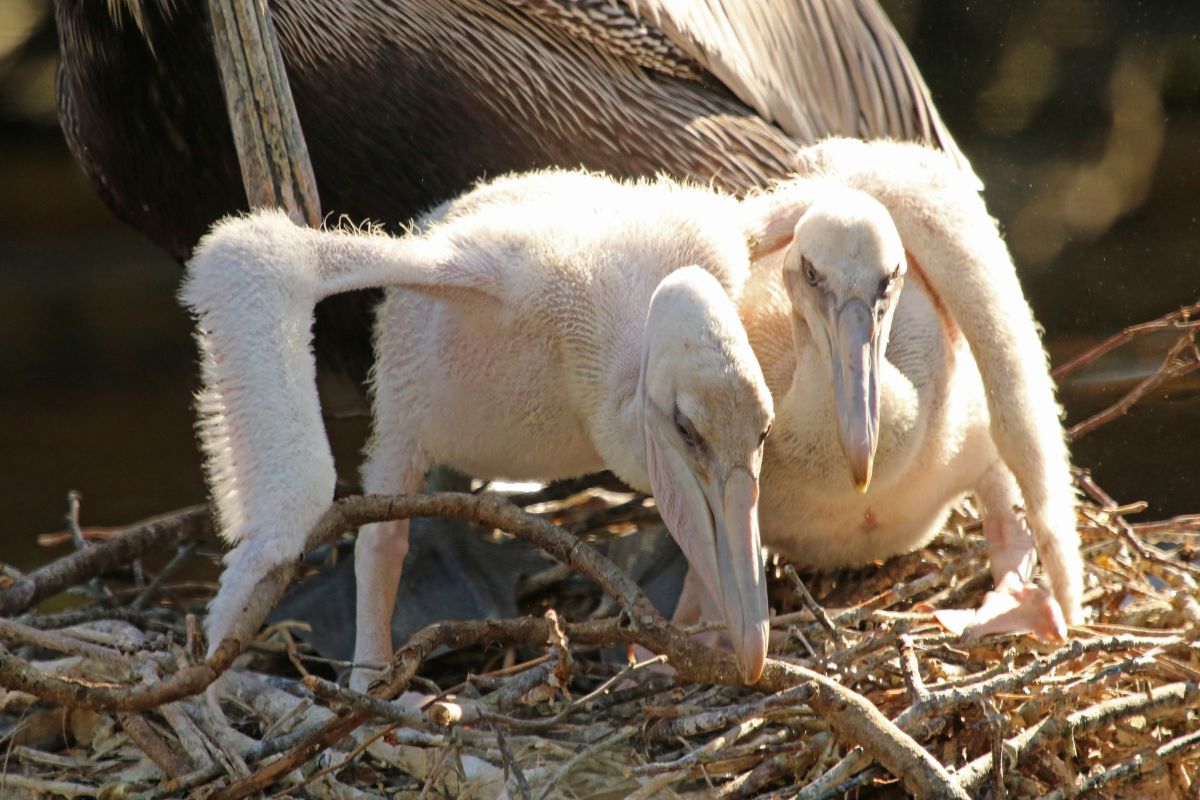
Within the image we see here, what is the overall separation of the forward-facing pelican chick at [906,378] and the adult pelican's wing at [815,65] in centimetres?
42

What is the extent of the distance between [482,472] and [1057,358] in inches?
66.9

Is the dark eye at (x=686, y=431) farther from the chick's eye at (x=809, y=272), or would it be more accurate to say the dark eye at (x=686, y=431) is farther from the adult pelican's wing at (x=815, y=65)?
the adult pelican's wing at (x=815, y=65)

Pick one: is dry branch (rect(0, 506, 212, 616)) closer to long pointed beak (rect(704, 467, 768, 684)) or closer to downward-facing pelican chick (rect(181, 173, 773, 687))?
downward-facing pelican chick (rect(181, 173, 773, 687))

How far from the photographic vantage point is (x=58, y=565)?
2.64m

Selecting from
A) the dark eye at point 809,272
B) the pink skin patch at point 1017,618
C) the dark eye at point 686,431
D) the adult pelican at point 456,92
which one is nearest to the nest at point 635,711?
the pink skin patch at point 1017,618

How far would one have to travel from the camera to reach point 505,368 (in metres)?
2.12

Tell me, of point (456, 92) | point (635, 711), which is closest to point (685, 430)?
point (635, 711)

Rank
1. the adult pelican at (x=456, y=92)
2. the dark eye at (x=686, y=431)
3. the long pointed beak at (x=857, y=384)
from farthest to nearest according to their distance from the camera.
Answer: the adult pelican at (x=456, y=92) → the long pointed beak at (x=857, y=384) → the dark eye at (x=686, y=431)

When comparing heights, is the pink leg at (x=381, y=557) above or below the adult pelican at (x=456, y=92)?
below

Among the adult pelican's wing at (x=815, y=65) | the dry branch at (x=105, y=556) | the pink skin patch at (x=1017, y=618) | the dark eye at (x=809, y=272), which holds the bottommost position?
the pink skin patch at (x=1017, y=618)

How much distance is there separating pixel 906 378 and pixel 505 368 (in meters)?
0.58

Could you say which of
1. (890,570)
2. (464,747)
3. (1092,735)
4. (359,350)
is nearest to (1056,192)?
(890,570)

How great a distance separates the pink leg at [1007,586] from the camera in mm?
2193

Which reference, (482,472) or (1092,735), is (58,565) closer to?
(482,472)
